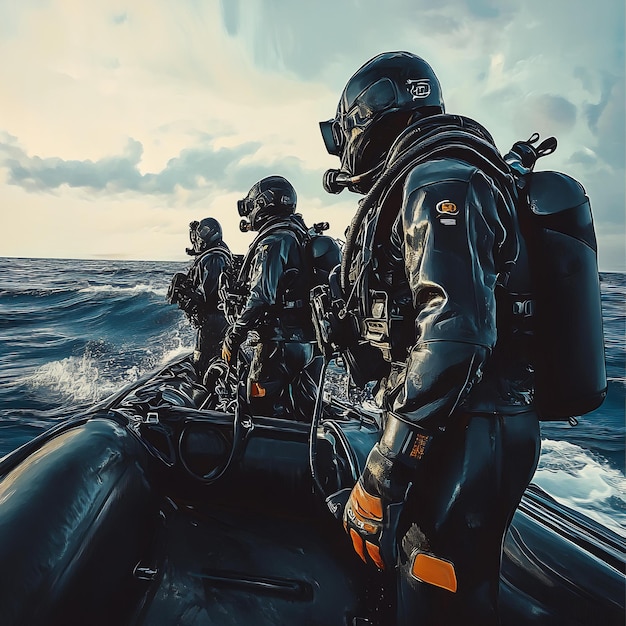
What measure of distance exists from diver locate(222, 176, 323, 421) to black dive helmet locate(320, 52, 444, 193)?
2.82 meters

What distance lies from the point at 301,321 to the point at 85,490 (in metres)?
3.20

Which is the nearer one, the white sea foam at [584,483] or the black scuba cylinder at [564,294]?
the black scuba cylinder at [564,294]

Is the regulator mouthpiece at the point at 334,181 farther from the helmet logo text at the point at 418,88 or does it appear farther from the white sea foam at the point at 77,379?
the white sea foam at the point at 77,379

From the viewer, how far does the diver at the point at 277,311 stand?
4.80 metres

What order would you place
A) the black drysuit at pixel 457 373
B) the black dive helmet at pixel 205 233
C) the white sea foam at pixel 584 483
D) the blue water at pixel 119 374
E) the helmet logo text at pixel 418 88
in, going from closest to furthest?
the black drysuit at pixel 457 373 < the helmet logo text at pixel 418 88 < the white sea foam at pixel 584 483 < the blue water at pixel 119 374 < the black dive helmet at pixel 205 233

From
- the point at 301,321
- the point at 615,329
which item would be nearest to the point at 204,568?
the point at 301,321

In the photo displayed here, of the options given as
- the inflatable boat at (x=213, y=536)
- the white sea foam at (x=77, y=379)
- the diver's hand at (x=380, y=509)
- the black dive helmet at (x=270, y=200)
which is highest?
the black dive helmet at (x=270, y=200)

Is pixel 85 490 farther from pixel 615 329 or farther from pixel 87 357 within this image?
pixel 615 329

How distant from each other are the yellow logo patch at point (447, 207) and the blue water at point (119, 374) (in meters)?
1.48

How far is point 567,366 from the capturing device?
61.9 inches

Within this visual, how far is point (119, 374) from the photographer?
10344mm

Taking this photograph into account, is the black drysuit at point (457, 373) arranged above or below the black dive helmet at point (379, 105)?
below

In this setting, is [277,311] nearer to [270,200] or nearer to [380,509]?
[270,200]

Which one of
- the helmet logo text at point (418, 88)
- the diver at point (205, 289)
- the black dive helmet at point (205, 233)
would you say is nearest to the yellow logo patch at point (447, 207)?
the helmet logo text at point (418, 88)
